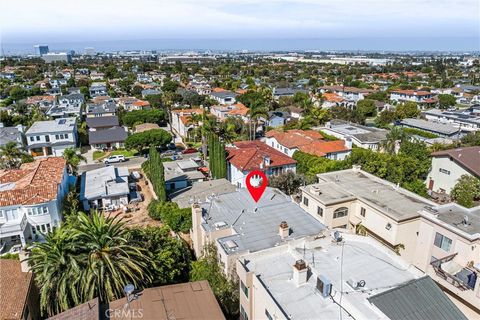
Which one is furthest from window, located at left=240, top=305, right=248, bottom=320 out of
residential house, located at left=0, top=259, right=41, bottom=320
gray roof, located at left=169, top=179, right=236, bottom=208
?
gray roof, located at left=169, top=179, right=236, bottom=208

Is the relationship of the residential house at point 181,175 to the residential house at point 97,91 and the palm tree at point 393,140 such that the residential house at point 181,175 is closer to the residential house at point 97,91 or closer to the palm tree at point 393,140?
the palm tree at point 393,140

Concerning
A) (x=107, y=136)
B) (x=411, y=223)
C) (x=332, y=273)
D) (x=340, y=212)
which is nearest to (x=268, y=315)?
(x=332, y=273)

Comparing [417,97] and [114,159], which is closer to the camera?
[114,159]

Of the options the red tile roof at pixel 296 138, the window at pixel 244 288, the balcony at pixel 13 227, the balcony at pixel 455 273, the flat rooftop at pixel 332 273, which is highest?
the flat rooftop at pixel 332 273

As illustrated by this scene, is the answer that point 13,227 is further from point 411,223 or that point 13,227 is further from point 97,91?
point 97,91

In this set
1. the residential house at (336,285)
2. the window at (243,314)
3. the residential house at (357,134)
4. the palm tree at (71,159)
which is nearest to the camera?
the residential house at (336,285)

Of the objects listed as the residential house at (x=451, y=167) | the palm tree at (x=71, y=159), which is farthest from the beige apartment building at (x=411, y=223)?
the palm tree at (x=71, y=159)

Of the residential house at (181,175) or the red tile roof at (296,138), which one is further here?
the red tile roof at (296,138)
